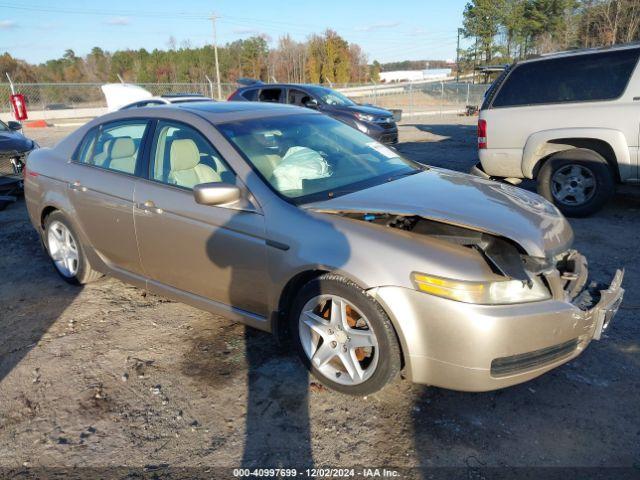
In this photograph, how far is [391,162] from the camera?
3.93 metres

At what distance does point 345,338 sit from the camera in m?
2.86

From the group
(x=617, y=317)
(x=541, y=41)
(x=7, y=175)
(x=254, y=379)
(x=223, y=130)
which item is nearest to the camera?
(x=254, y=379)

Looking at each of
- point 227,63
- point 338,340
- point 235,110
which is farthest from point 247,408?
point 227,63

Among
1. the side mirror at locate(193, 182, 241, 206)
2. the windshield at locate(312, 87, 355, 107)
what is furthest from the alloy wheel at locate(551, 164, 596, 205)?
the windshield at locate(312, 87, 355, 107)

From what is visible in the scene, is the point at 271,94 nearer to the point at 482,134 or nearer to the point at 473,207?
the point at 482,134

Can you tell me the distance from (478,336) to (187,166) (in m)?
2.28

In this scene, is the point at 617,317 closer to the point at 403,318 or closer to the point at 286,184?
the point at 403,318

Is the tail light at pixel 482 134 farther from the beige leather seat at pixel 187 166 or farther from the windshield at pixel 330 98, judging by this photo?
the windshield at pixel 330 98

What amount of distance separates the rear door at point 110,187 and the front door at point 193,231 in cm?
15

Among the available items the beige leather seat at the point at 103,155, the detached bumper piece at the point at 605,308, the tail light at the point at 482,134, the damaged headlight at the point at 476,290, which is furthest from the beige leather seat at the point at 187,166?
the tail light at the point at 482,134

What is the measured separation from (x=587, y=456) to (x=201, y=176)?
2.78 metres

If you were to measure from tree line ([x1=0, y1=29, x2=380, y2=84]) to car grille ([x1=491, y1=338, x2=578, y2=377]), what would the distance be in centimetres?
6163

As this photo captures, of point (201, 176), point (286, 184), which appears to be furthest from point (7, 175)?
point (286, 184)

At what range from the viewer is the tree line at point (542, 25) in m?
33.7
